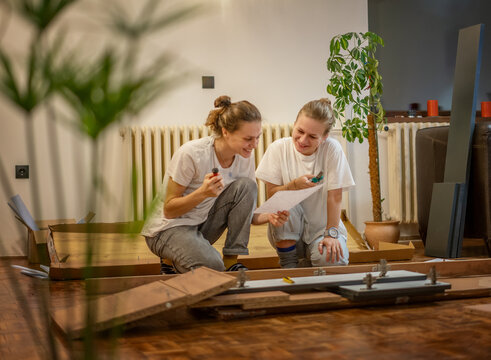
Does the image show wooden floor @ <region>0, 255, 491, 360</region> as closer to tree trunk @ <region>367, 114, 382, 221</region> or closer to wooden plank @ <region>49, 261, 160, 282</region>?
wooden plank @ <region>49, 261, 160, 282</region>

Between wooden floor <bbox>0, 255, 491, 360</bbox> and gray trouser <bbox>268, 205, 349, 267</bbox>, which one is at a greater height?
gray trouser <bbox>268, 205, 349, 267</bbox>

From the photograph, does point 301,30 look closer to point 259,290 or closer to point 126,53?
point 259,290

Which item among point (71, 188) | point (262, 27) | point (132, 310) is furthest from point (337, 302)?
point (262, 27)

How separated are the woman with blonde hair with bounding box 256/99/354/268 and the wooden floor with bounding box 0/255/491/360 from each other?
0.69 meters

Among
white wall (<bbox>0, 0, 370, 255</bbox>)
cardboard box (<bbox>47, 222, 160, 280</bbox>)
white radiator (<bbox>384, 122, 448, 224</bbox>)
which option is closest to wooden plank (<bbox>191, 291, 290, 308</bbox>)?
cardboard box (<bbox>47, 222, 160, 280</bbox>)

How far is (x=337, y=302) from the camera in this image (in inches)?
64.3

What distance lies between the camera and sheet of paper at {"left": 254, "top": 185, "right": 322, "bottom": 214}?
206 centimetres

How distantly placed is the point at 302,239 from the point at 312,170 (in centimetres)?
29

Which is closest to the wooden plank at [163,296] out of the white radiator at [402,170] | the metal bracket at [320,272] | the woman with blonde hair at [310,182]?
the metal bracket at [320,272]

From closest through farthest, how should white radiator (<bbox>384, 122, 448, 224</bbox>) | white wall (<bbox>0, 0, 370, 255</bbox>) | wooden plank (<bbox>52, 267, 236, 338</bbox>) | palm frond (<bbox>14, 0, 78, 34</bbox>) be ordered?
palm frond (<bbox>14, 0, 78, 34</bbox>) < wooden plank (<bbox>52, 267, 236, 338</bbox>) < white wall (<bbox>0, 0, 370, 255</bbox>) < white radiator (<bbox>384, 122, 448, 224</bbox>)

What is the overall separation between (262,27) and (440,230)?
1884mm

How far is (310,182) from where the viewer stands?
2.26m

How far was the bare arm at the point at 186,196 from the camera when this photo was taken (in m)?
2.03

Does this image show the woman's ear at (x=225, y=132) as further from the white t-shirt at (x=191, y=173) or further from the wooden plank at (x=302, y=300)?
the wooden plank at (x=302, y=300)
